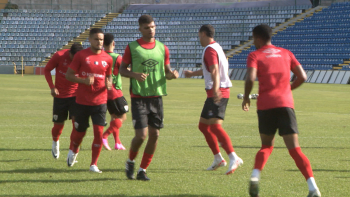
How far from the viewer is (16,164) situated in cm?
813

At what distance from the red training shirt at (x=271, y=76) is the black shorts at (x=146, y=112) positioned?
1.52 m

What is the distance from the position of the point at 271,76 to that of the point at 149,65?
1.70 meters

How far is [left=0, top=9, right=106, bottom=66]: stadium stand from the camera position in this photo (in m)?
55.6

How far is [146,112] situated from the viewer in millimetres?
6934

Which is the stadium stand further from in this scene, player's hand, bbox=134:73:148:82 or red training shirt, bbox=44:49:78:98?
player's hand, bbox=134:73:148:82

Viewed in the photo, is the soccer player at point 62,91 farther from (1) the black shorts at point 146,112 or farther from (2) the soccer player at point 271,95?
(2) the soccer player at point 271,95

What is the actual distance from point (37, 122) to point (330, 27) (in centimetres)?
3607

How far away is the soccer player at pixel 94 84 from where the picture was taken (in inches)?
297

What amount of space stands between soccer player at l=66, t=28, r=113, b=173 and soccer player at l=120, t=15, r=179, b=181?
0.77 meters

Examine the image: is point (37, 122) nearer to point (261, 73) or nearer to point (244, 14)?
point (261, 73)

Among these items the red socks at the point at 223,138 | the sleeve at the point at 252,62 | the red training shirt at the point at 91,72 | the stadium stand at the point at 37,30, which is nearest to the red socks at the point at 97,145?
the red training shirt at the point at 91,72

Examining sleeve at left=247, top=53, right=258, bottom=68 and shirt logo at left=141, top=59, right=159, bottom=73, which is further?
shirt logo at left=141, top=59, right=159, bottom=73

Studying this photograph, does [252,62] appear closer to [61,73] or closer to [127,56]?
[127,56]

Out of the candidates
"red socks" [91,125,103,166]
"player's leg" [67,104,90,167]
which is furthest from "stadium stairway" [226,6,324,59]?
"red socks" [91,125,103,166]
